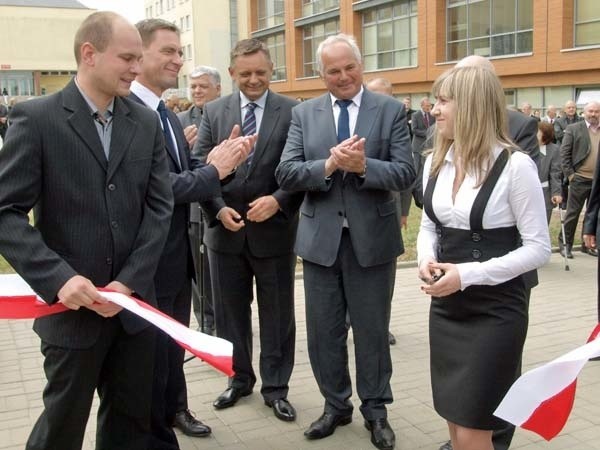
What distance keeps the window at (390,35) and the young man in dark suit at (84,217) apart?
30558 mm

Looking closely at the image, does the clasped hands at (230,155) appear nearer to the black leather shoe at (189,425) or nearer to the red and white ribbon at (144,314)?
the red and white ribbon at (144,314)

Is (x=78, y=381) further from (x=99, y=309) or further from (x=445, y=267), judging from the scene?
(x=445, y=267)

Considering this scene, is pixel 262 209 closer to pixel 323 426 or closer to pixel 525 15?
pixel 323 426

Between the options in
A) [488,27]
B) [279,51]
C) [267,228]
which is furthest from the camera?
[279,51]

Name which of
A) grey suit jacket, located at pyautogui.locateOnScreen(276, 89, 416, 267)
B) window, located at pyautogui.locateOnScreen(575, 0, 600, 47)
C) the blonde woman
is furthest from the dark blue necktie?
window, located at pyautogui.locateOnScreen(575, 0, 600, 47)

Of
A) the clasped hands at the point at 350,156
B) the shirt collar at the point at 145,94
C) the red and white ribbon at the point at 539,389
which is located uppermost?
the shirt collar at the point at 145,94

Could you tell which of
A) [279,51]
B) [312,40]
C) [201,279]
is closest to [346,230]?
[201,279]

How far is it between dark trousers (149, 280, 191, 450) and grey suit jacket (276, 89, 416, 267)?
807mm

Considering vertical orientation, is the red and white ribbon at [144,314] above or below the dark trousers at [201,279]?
above

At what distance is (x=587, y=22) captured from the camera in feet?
78.0

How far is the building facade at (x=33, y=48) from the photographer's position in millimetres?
72375

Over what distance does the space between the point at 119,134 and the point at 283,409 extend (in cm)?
226

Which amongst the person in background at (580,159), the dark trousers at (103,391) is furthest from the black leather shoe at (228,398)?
the person in background at (580,159)

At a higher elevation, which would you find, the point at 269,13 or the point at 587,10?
the point at 269,13
